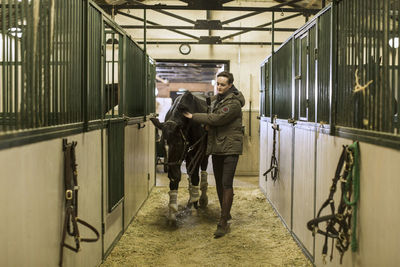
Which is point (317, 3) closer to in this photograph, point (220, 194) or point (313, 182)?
point (220, 194)

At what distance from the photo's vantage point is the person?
390cm

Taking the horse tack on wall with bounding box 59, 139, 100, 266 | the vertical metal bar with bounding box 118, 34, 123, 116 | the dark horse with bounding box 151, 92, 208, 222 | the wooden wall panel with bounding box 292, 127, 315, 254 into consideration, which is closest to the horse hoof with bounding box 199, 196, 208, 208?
the dark horse with bounding box 151, 92, 208, 222

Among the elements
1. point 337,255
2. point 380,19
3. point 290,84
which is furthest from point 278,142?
point 380,19

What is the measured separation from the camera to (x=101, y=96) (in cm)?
299

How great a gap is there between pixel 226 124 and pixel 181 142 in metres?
0.50

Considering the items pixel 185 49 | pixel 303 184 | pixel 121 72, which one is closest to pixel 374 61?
pixel 303 184

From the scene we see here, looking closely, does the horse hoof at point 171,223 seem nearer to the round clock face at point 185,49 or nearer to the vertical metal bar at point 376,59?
the vertical metal bar at point 376,59

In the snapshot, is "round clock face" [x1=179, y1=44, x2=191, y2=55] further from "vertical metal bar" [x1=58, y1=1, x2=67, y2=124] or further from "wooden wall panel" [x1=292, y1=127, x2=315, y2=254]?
"vertical metal bar" [x1=58, y1=1, x2=67, y2=124]

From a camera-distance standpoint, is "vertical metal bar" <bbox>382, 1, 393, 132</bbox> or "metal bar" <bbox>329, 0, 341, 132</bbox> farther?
"metal bar" <bbox>329, 0, 341, 132</bbox>

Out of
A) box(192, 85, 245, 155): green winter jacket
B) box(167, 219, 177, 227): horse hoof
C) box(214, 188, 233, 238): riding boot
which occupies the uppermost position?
box(192, 85, 245, 155): green winter jacket

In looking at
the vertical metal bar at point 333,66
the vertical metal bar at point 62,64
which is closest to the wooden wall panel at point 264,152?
the vertical metal bar at point 333,66

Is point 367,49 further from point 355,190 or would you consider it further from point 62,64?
point 62,64

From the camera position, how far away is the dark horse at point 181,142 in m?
4.04

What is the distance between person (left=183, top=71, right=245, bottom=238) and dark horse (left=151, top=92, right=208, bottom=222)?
19cm
